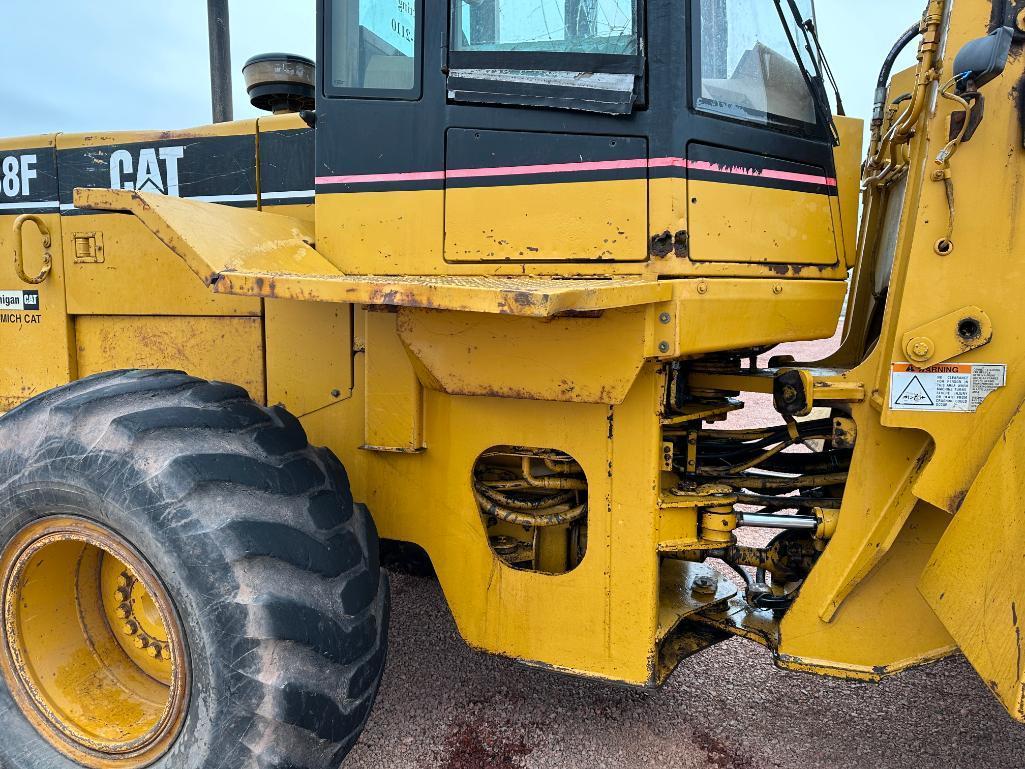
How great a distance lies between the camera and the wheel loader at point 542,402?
6.29ft

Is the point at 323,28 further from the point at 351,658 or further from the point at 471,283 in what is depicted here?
the point at 351,658

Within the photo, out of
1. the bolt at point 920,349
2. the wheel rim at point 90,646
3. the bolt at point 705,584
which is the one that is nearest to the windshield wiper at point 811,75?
the bolt at point 920,349

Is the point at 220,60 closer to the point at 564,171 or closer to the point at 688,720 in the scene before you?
the point at 564,171

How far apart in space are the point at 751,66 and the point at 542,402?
115 centimetres

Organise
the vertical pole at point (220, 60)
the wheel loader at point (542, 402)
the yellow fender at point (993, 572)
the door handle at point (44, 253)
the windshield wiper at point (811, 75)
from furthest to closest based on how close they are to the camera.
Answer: the vertical pole at point (220, 60) → the door handle at point (44, 253) → the windshield wiper at point (811, 75) → the wheel loader at point (542, 402) → the yellow fender at point (993, 572)

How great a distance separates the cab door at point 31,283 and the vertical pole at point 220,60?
52.3 inches

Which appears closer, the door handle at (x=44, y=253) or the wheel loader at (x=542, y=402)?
the wheel loader at (x=542, y=402)

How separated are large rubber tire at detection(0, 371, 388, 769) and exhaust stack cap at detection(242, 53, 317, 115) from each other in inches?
55.8

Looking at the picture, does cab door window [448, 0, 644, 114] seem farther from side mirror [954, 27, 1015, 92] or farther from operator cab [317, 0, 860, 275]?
side mirror [954, 27, 1015, 92]

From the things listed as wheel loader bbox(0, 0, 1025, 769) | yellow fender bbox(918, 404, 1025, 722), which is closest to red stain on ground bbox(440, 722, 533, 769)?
wheel loader bbox(0, 0, 1025, 769)

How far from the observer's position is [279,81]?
3.01m

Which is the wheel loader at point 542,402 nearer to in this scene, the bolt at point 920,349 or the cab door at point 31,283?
the bolt at point 920,349

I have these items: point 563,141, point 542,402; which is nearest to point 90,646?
point 542,402

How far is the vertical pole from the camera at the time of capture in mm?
4520
